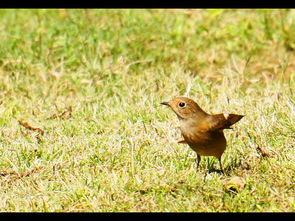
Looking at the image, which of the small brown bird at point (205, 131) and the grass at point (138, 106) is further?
the small brown bird at point (205, 131)

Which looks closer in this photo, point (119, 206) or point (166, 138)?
point (119, 206)

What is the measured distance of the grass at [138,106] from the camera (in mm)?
5023

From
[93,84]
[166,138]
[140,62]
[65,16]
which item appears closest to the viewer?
[166,138]

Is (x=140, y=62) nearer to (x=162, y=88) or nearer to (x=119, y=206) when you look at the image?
(x=162, y=88)

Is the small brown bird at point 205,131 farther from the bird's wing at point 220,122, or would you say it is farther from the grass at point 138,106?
the grass at point 138,106

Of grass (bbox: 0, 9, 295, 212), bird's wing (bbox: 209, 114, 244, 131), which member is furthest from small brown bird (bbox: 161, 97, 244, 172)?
grass (bbox: 0, 9, 295, 212)

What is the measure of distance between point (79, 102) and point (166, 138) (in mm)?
1576

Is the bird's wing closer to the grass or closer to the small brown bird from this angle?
the small brown bird

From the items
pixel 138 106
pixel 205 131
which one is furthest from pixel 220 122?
pixel 138 106

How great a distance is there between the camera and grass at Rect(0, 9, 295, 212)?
502cm

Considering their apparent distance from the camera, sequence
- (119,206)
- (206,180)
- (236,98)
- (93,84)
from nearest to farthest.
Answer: (119,206) < (206,180) < (236,98) < (93,84)

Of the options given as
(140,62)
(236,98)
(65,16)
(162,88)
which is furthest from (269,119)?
(65,16)

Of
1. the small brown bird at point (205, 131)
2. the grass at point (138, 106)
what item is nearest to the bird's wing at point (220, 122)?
the small brown bird at point (205, 131)

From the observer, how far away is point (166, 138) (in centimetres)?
625
